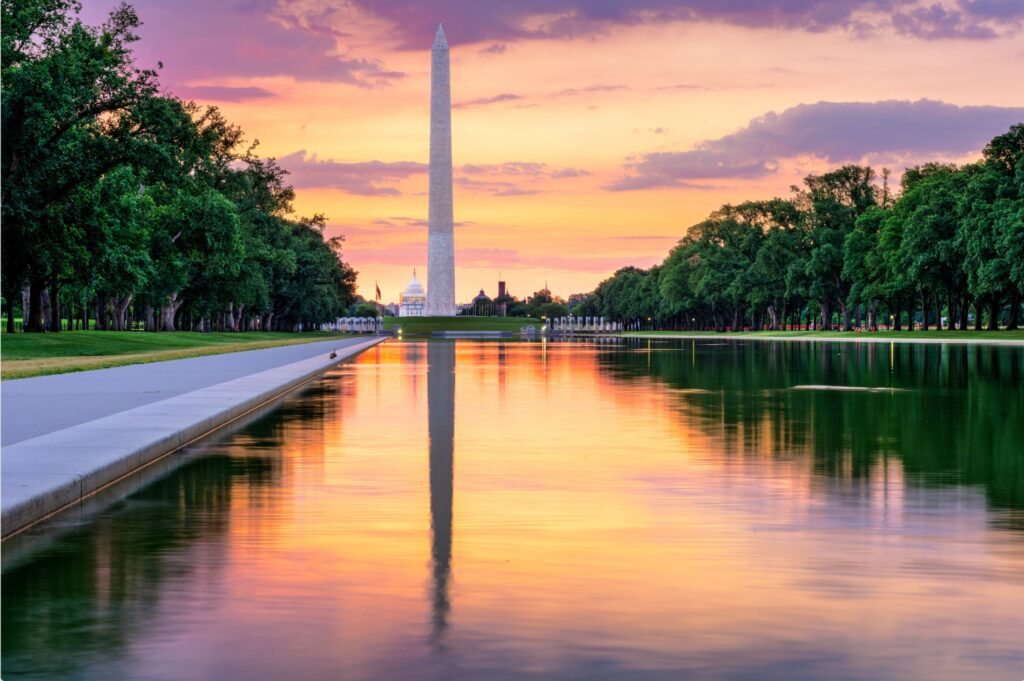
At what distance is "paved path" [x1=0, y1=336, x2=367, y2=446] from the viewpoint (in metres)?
20.4

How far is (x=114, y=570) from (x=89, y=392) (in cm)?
2002

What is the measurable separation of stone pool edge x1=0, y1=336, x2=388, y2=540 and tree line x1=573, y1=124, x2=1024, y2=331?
71.8 m

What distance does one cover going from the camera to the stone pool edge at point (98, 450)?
11.7 m

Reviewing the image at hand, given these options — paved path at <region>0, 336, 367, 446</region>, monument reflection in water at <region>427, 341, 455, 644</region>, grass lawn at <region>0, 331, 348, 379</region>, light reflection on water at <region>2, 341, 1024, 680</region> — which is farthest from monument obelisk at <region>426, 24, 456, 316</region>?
light reflection on water at <region>2, 341, 1024, 680</region>

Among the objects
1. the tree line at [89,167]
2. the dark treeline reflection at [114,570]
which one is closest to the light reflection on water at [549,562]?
the dark treeline reflection at [114,570]

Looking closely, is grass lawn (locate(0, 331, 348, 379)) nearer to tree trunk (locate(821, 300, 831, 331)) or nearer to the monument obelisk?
the monument obelisk

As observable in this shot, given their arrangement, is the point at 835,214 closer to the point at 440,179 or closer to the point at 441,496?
the point at 440,179

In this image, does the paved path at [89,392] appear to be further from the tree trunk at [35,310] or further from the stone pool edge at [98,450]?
the tree trunk at [35,310]

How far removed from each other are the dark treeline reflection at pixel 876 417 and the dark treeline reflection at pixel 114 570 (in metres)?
6.79

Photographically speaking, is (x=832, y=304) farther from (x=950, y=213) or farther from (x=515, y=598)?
(x=515, y=598)

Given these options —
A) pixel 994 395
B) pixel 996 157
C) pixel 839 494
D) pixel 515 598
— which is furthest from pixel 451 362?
pixel 996 157

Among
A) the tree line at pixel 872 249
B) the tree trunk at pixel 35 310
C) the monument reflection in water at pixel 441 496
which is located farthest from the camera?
the tree line at pixel 872 249

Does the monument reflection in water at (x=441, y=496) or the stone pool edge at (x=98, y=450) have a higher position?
the stone pool edge at (x=98, y=450)

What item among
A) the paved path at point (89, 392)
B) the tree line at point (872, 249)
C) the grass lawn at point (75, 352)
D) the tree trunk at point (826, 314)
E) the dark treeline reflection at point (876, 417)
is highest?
the tree line at point (872, 249)
